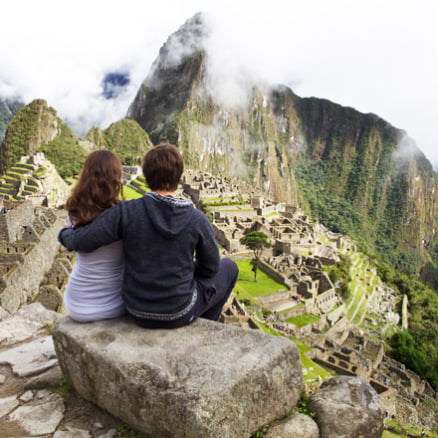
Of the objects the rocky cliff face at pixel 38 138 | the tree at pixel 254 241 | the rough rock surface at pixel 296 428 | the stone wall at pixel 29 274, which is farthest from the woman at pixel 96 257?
the rocky cliff face at pixel 38 138

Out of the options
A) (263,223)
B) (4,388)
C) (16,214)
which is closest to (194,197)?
(263,223)

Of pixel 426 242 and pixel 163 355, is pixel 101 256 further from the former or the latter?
pixel 426 242

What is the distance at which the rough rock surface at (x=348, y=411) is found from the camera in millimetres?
3162

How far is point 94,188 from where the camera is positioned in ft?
10.3

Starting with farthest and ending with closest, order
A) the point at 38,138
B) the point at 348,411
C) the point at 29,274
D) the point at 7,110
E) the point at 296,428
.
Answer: the point at 7,110 → the point at 38,138 → the point at 29,274 → the point at 348,411 → the point at 296,428

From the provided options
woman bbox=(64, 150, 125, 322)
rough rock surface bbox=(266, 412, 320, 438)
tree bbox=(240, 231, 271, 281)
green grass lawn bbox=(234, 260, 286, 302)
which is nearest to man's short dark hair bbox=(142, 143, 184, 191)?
woman bbox=(64, 150, 125, 322)

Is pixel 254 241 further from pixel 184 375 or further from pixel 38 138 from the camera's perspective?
pixel 38 138

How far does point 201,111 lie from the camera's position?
157 meters

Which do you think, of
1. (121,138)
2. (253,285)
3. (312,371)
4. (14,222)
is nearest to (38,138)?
(121,138)

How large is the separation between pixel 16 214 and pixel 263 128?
183 meters

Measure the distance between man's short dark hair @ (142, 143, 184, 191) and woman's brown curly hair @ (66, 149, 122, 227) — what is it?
283mm

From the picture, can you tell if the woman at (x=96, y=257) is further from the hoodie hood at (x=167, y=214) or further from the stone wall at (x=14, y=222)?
the stone wall at (x=14, y=222)

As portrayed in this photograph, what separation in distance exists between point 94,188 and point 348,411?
320 cm

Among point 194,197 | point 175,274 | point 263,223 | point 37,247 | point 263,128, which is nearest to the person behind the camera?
point 175,274
